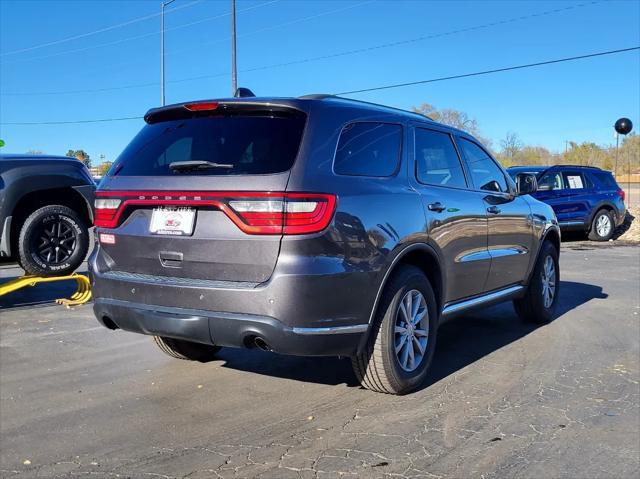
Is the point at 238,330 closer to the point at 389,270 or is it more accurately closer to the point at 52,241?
the point at 389,270

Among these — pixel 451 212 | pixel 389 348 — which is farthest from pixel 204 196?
pixel 451 212

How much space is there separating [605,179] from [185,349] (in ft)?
46.3

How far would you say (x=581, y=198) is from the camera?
1545cm

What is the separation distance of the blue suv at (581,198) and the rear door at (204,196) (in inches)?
499

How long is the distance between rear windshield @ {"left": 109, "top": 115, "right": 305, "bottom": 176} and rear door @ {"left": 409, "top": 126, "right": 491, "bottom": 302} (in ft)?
3.62

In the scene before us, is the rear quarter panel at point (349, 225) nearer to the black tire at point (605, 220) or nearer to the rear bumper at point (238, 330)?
the rear bumper at point (238, 330)

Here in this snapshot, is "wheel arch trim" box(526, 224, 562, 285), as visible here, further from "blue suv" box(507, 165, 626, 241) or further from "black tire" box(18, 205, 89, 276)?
"blue suv" box(507, 165, 626, 241)

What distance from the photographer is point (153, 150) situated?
4.01m

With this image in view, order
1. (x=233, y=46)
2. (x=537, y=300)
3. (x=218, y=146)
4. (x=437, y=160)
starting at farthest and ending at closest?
(x=233, y=46)
(x=537, y=300)
(x=437, y=160)
(x=218, y=146)

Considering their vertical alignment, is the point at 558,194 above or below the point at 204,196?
above

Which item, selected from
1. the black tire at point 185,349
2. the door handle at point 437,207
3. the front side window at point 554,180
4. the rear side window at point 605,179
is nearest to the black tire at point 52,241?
the black tire at point 185,349

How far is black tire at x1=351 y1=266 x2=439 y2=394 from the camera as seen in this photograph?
384 cm

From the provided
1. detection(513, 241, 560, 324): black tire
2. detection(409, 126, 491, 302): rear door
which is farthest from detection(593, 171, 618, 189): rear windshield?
detection(409, 126, 491, 302): rear door

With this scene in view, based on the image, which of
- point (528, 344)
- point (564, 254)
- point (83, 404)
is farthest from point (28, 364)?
point (564, 254)
